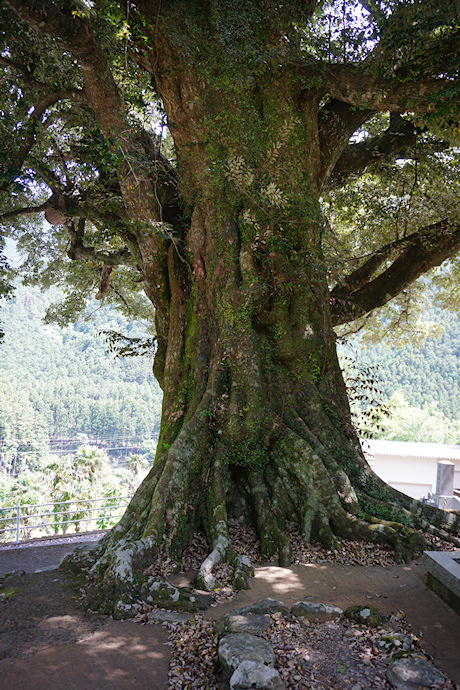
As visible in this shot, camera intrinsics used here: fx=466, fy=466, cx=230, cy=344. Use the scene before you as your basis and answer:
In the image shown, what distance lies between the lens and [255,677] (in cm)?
266

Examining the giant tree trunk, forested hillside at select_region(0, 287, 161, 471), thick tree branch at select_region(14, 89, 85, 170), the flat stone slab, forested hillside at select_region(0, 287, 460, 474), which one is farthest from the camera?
forested hillside at select_region(0, 287, 161, 471)

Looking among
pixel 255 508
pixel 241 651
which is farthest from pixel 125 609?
pixel 255 508

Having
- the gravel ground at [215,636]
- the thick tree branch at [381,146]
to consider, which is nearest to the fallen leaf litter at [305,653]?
the gravel ground at [215,636]

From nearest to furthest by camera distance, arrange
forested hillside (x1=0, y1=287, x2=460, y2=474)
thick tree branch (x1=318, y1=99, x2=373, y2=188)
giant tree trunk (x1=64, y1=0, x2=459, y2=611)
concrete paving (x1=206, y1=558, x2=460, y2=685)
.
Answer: concrete paving (x1=206, y1=558, x2=460, y2=685), giant tree trunk (x1=64, y1=0, x2=459, y2=611), thick tree branch (x1=318, y1=99, x2=373, y2=188), forested hillside (x1=0, y1=287, x2=460, y2=474)

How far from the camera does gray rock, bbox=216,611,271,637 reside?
322cm

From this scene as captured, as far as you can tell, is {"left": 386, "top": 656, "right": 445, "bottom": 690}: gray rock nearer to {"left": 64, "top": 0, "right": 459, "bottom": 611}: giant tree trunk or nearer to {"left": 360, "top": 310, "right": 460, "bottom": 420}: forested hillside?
{"left": 64, "top": 0, "right": 459, "bottom": 611}: giant tree trunk

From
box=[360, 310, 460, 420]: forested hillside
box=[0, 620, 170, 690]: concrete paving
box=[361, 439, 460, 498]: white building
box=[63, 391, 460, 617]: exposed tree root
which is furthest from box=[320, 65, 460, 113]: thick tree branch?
box=[360, 310, 460, 420]: forested hillside

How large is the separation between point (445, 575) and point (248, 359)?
9.55 feet

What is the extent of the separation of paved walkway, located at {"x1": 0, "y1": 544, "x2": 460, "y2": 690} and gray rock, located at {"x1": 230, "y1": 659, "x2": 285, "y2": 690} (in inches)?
24.1

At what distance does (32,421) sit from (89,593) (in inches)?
2325

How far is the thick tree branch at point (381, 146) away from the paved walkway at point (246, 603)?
21.6ft

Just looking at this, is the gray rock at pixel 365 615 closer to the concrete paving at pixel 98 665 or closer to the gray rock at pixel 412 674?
the gray rock at pixel 412 674

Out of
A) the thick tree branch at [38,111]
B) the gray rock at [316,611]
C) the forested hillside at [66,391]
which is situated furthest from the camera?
the forested hillside at [66,391]

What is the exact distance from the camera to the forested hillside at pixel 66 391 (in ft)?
185
